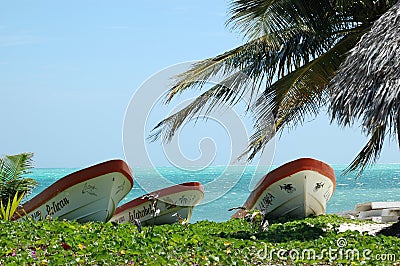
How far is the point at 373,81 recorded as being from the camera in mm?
7672

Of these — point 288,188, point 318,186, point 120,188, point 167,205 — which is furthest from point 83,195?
point 318,186

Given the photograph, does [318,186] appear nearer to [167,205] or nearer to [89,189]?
[167,205]

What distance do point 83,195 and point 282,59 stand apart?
3.75 metres

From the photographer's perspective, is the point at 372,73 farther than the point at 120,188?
No

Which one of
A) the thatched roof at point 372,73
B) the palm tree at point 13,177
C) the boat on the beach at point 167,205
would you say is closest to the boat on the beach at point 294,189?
the boat on the beach at point 167,205

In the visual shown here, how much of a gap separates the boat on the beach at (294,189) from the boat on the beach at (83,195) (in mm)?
2104

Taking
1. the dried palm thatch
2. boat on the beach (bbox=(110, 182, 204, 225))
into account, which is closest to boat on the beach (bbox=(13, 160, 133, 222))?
boat on the beach (bbox=(110, 182, 204, 225))

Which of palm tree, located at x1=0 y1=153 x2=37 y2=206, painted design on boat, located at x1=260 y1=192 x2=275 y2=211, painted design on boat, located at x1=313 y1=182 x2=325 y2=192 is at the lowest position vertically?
painted design on boat, located at x1=260 y1=192 x2=275 y2=211

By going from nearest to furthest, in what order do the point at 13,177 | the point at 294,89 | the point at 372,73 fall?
the point at 372,73 → the point at 294,89 → the point at 13,177

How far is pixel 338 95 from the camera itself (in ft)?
26.3

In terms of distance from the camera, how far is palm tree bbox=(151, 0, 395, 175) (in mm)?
9414

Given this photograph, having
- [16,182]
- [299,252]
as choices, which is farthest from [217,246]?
[16,182]

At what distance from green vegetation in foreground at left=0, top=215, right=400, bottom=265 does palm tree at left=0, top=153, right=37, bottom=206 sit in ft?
13.8

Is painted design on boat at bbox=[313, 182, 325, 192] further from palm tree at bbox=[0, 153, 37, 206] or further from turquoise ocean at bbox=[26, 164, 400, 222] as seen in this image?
palm tree at bbox=[0, 153, 37, 206]
